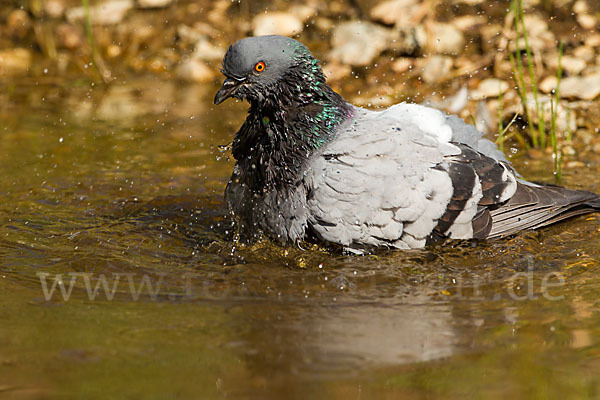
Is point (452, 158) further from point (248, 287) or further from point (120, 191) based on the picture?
point (120, 191)

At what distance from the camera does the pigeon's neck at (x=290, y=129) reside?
4.68m

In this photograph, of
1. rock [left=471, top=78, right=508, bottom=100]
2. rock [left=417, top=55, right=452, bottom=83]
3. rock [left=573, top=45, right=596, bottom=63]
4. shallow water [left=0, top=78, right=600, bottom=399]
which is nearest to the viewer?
shallow water [left=0, top=78, right=600, bottom=399]

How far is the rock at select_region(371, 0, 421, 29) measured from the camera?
27.5ft

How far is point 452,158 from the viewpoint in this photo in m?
4.80

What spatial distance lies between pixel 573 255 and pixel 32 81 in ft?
20.0

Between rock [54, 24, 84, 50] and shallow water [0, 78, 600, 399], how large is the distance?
3004 millimetres

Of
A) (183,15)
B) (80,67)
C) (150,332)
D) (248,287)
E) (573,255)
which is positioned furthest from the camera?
(183,15)

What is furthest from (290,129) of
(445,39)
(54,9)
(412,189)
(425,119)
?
(54,9)

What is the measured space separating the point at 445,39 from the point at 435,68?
0.47 metres

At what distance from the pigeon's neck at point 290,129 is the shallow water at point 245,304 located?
46 cm

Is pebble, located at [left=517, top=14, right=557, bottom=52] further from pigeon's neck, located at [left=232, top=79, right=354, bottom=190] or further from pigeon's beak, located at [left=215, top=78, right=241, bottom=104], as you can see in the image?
pigeon's beak, located at [left=215, top=78, right=241, bottom=104]

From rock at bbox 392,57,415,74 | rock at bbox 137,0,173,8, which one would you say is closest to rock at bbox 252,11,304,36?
rock at bbox 137,0,173,8

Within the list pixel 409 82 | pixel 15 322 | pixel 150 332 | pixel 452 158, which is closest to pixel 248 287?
pixel 150 332

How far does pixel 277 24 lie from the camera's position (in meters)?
8.82
